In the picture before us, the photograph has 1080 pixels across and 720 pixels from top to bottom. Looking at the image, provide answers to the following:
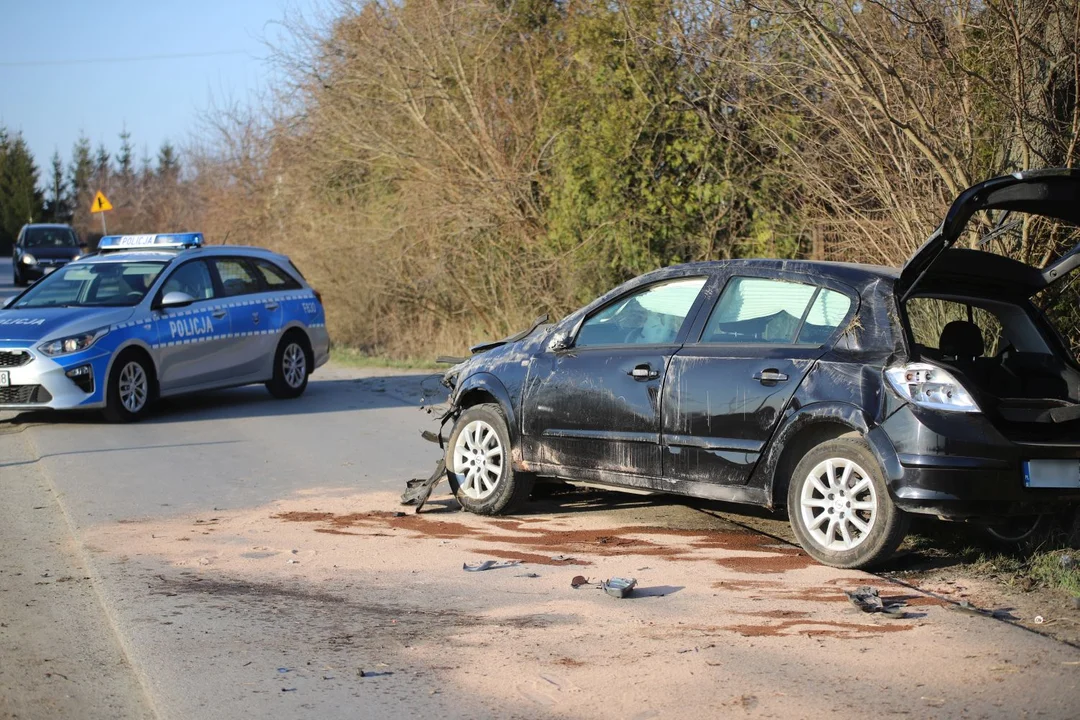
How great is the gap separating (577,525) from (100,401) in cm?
646

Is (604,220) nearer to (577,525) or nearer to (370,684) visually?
(577,525)

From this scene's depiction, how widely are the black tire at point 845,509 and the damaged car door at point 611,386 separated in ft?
3.15

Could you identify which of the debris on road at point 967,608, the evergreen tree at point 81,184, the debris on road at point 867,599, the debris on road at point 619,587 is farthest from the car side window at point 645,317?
the evergreen tree at point 81,184

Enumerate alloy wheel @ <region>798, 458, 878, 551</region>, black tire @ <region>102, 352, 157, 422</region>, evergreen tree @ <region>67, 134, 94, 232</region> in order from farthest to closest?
evergreen tree @ <region>67, 134, 94, 232</region>
black tire @ <region>102, 352, 157, 422</region>
alloy wheel @ <region>798, 458, 878, 551</region>

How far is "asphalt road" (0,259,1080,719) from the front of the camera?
15.0 feet

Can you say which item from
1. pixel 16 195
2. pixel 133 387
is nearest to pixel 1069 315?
pixel 133 387

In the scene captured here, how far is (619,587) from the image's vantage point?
19.6ft

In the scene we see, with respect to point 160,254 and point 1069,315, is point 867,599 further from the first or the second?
point 160,254

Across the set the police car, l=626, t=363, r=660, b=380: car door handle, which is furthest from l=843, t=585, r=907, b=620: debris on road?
the police car

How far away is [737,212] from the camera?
50.9 feet

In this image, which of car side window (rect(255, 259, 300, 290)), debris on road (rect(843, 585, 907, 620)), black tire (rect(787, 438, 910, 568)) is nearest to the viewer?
debris on road (rect(843, 585, 907, 620))

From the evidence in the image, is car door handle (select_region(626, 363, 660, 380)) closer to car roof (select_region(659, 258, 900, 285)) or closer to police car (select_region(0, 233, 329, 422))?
car roof (select_region(659, 258, 900, 285))

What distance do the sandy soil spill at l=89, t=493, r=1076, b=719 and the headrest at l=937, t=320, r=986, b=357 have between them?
4.85 feet

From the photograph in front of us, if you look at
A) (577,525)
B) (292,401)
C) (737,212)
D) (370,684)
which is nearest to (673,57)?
(737,212)
